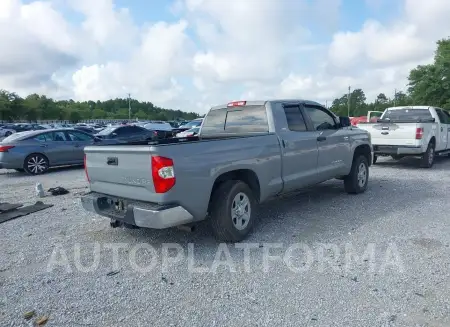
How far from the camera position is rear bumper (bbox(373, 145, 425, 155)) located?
10075 mm

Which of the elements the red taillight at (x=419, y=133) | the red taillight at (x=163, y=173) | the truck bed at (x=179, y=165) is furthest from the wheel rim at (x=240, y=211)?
the red taillight at (x=419, y=133)

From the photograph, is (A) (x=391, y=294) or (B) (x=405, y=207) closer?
(A) (x=391, y=294)

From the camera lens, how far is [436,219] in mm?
5449

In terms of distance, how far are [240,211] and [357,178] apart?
346cm

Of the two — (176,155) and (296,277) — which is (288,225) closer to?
(296,277)

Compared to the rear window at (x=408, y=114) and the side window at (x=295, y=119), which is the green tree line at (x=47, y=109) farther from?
the side window at (x=295, y=119)

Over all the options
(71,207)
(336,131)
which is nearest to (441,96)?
(336,131)

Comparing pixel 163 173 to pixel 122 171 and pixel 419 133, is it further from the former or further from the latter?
pixel 419 133

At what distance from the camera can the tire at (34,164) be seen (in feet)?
36.6

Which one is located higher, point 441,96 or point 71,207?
point 441,96

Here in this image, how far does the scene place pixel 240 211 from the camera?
4617mm

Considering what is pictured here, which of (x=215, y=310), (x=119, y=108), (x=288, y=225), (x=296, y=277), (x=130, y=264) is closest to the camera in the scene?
(x=215, y=310)

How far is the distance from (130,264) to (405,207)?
4.66 m

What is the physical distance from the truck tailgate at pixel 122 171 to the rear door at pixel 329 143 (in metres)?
3.13
